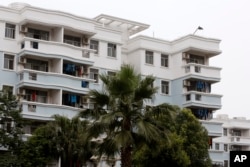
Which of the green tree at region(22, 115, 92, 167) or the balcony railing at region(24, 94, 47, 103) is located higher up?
the balcony railing at region(24, 94, 47, 103)

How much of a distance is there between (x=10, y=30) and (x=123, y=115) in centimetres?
1817

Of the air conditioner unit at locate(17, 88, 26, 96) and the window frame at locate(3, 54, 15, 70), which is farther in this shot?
the window frame at locate(3, 54, 15, 70)

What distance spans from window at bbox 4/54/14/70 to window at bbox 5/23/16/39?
134 centimetres

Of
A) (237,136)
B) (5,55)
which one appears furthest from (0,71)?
(237,136)

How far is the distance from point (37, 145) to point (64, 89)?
701 cm

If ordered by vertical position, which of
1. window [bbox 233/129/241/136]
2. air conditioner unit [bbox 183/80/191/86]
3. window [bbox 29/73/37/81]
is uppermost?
air conditioner unit [bbox 183/80/191/86]

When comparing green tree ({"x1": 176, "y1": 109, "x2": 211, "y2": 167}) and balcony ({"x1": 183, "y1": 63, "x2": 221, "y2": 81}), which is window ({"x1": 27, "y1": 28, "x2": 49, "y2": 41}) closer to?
green tree ({"x1": 176, "y1": 109, "x2": 211, "y2": 167})

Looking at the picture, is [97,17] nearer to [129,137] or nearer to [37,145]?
[37,145]

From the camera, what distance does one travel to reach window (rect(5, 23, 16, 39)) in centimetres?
3597

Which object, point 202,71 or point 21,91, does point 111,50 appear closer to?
point 202,71

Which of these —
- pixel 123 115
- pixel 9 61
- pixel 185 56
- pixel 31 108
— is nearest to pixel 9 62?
pixel 9 61

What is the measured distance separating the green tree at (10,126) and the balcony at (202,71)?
15477 mm

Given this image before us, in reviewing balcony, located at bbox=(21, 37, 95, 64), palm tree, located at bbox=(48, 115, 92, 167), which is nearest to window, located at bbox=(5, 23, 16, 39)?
balcony, located at bbox=(21, 37, 95, 64)

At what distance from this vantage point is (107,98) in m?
20.9
